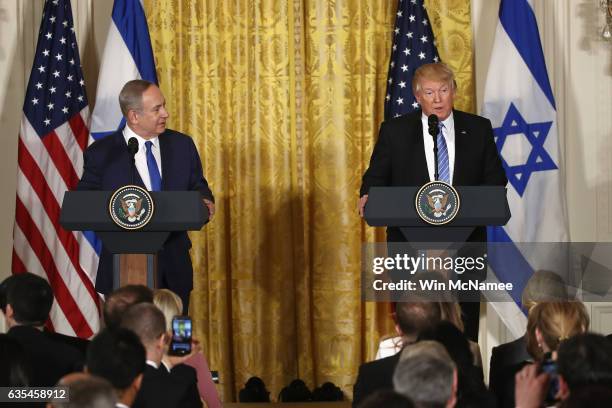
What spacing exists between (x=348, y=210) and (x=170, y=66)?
1.59m

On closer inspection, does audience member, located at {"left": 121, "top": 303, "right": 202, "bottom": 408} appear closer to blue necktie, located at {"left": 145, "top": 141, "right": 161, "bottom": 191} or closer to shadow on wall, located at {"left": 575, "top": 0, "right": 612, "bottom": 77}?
blue necktie, located at {"left": 145, "top": 141, "right": 161, "bottom": 191}

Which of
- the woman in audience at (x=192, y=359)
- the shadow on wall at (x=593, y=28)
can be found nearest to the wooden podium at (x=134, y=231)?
the woman in audience at (x=192, y=359)

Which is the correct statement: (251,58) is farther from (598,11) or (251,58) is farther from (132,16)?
(598,11)

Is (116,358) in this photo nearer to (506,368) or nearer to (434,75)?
(506,368)

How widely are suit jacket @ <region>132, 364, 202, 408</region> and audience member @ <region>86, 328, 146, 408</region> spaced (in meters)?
0.29

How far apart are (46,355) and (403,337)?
4.42ft

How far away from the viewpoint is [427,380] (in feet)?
10.4

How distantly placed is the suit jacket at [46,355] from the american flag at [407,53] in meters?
3.69

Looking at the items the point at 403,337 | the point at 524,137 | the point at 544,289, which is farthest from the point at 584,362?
the point at 524,137

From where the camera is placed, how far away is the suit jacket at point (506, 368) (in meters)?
4.13

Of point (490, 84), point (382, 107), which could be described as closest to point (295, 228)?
point (382, 107)

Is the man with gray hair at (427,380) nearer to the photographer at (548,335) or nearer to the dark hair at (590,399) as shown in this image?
the dark hair at (590,399)

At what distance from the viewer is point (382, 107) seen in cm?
797

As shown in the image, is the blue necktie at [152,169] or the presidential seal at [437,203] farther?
the blue necktie at [152,169]
